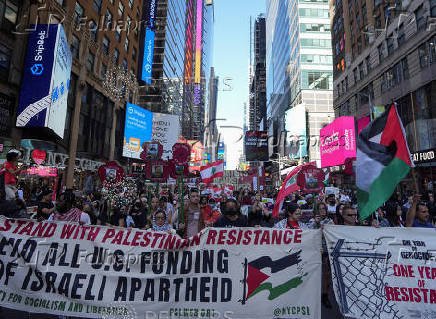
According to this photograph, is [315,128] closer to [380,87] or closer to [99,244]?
[380,87]

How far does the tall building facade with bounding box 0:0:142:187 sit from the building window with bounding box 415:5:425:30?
1236 inches

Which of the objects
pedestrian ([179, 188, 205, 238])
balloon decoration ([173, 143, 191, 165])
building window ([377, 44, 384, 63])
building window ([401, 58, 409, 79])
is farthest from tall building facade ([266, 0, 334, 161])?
pedestrian ([179, 188, 205, 238])

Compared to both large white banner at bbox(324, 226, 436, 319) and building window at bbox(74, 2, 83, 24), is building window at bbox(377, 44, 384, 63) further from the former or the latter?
large white banner at bbox(324, 226, 436, 319)

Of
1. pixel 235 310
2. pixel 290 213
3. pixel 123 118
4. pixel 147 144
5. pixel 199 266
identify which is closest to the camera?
pixel 235 310

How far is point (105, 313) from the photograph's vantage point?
3.83m

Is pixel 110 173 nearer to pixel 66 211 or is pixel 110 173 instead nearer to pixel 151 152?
pixel 151 152

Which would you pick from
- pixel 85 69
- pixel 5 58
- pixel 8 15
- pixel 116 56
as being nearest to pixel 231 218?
pixel 5 58

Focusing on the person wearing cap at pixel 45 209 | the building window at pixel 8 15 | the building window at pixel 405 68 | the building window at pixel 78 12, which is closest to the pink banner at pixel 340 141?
the building window at pixel 405 68

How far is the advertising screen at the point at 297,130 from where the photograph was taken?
174 feet

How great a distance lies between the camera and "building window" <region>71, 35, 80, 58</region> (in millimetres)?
24222

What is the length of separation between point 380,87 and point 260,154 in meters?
16.6

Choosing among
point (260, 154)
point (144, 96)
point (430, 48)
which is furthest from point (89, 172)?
point (430, 48)

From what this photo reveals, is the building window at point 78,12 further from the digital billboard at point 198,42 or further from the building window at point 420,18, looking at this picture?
the digital billboard at point 198,42

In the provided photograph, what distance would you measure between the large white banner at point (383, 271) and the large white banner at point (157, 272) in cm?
41
